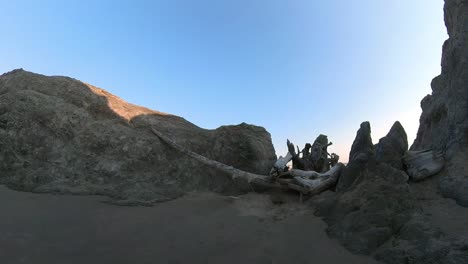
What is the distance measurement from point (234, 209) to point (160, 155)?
2637 mm

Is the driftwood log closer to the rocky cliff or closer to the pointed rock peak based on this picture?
the rocky cliff

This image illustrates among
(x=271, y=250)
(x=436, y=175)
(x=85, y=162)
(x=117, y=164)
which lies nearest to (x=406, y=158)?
(x=436, y=175)

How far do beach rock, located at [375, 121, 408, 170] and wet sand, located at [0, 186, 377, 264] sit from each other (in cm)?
183

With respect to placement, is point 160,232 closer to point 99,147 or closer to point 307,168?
point 99,147

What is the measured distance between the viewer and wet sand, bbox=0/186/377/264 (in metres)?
5.04

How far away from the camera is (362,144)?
7273 mm

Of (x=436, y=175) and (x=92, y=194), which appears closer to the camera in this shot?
(x=436, y=175)

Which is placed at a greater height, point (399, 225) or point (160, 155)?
point (160, 155)

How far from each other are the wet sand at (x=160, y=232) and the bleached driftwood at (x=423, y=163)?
196cm

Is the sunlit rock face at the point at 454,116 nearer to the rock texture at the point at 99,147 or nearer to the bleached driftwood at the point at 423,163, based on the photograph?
the bleached driftwood at the point at 423,163

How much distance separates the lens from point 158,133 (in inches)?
359

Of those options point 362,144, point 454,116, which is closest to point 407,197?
point 362,144

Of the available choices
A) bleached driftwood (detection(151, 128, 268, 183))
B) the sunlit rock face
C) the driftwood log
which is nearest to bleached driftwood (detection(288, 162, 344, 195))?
the driftwood log

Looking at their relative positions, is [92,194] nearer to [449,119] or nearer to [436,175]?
[436,175]
